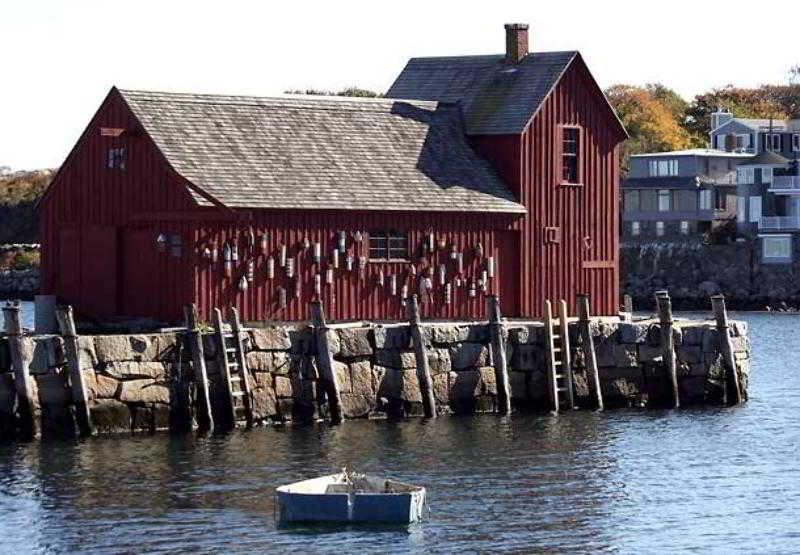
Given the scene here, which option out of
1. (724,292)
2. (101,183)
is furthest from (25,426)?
(724,292)

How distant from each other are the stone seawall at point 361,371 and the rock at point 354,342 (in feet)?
0.07

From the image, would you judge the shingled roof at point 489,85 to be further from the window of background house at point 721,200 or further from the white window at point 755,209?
the window of background house at point 721,200

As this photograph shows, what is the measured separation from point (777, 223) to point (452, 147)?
3236 inches

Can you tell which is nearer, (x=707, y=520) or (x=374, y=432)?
(x=707, y=520)

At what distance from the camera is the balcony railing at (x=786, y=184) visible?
13462cm

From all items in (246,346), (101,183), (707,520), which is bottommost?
(707,520)

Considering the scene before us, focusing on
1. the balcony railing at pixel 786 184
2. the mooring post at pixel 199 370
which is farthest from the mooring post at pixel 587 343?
the balcony railing at pixel 786 184

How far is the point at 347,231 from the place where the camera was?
48.9 m

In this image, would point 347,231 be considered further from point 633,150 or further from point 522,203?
point 633,150

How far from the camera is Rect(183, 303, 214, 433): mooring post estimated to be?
4341 centimetres

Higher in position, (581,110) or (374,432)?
(581,110)

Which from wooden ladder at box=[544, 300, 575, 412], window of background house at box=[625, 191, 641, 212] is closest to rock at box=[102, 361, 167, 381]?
wooden ladder at box=[544, 300, 575, 412]

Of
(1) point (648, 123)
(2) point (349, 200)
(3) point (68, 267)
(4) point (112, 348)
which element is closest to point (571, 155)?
(2) point (349, 200)

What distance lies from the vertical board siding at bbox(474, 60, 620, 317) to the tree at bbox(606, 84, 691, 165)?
109614mm
